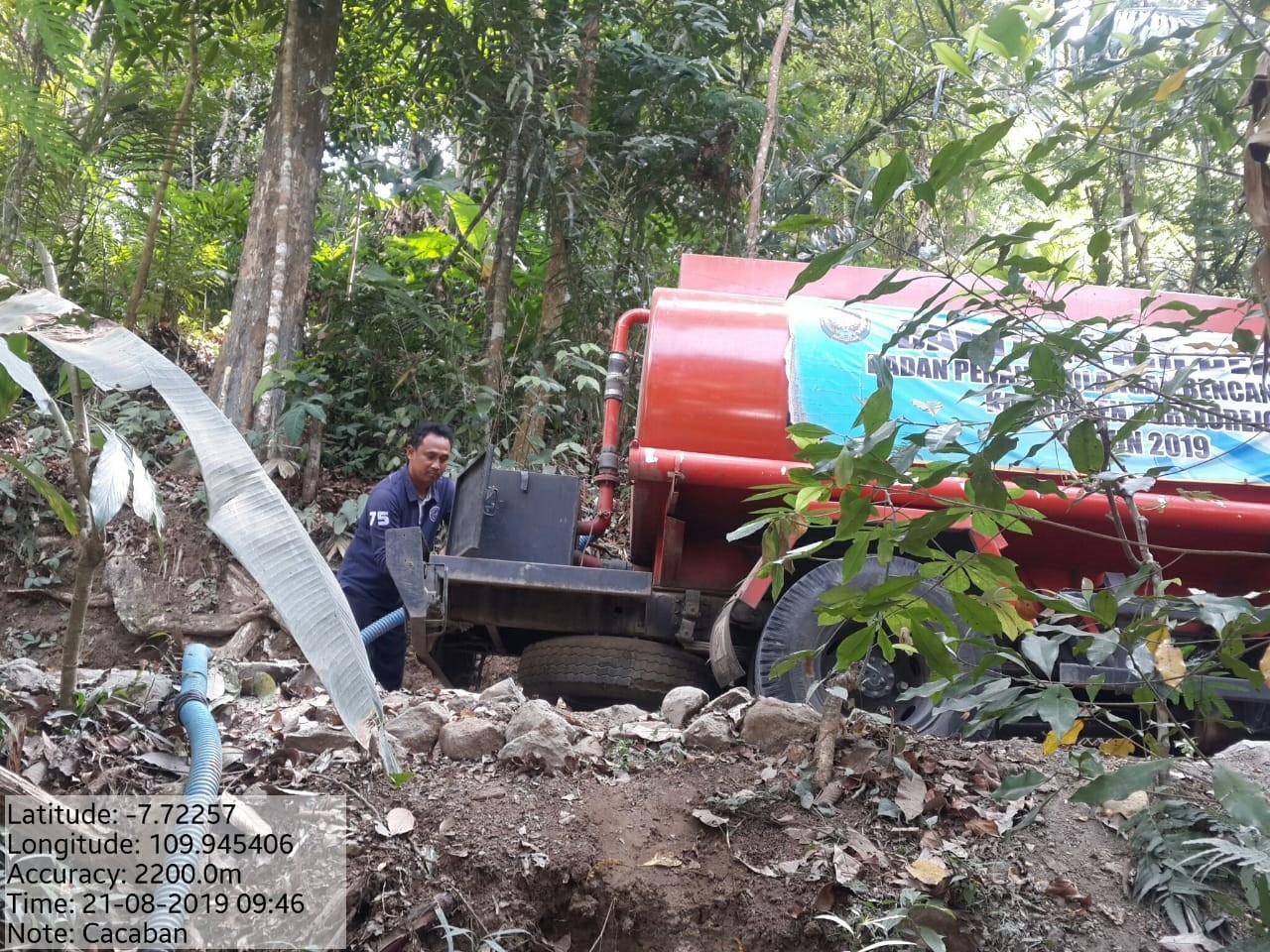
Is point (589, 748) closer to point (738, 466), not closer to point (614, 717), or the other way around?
point (614, 717)

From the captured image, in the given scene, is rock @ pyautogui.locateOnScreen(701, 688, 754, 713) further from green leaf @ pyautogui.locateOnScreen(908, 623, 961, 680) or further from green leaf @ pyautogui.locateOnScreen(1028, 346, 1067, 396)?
green leaf @ pyautogui.locateOnScreen(1028, 346, 1067, 396)

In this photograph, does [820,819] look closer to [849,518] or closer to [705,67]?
[849,518]

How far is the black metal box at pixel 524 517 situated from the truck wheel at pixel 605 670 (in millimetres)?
410

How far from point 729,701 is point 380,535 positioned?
2.23 meters

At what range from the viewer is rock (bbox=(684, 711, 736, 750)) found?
331 cm

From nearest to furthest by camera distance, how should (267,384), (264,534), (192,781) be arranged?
(264,534) < (192,781) < (267,384)

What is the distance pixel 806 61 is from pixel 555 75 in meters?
3.56

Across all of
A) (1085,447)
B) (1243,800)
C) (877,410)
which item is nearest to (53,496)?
(877,410)

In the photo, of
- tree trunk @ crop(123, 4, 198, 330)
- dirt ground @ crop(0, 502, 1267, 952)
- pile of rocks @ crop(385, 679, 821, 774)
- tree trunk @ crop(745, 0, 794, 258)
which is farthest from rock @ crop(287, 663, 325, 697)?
tree trunk @ crop(123, 4, 198, 330)


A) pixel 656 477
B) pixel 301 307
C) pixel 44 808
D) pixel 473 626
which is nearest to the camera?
pixel 44 808

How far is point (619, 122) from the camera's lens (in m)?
8.93

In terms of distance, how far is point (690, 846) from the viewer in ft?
9.23

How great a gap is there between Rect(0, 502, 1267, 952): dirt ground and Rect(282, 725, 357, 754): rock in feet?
0.06

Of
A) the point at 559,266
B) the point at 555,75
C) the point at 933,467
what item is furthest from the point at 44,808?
the point at 555,75
